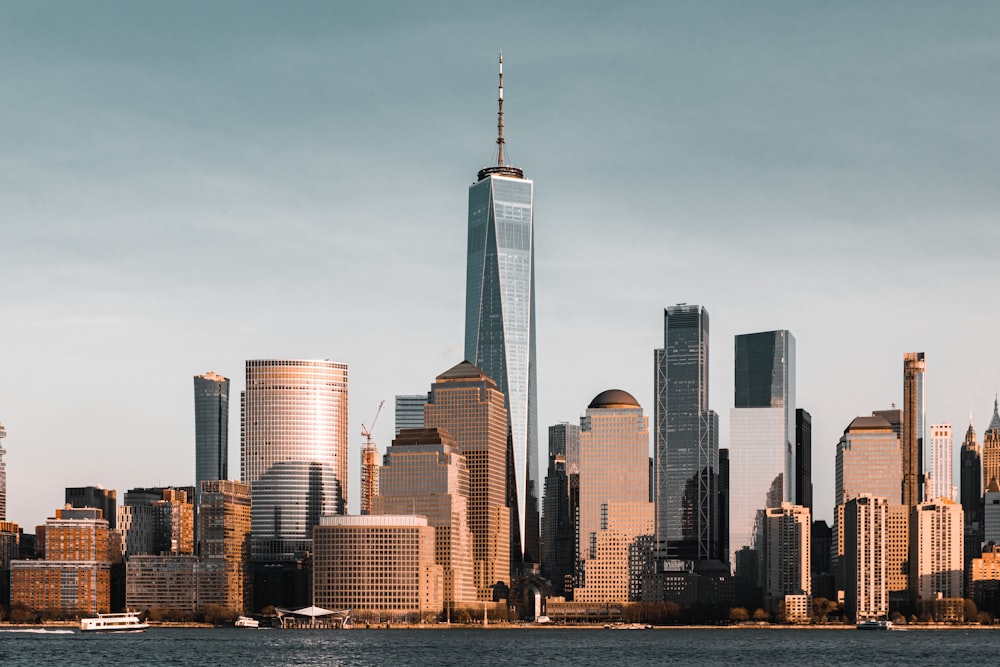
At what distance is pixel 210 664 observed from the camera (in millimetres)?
199750

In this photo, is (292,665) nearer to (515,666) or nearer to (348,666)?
(348,666)

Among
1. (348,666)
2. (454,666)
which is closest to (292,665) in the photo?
(348,666)

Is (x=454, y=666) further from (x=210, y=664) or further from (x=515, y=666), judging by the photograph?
(x=210, y=664)

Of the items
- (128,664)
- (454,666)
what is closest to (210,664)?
(128,664)

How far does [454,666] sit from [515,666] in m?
7.12

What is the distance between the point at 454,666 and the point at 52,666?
154 ft

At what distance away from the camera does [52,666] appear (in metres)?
198

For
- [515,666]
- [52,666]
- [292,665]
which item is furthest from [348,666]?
[52,666]

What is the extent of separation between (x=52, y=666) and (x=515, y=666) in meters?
53.9

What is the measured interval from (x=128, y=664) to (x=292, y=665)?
1946 cm

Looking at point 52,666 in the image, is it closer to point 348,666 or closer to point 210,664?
point 210,664

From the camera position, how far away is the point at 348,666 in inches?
7849

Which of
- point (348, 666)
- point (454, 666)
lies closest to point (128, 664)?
point (348, 666)

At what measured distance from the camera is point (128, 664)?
19988 centimetres
